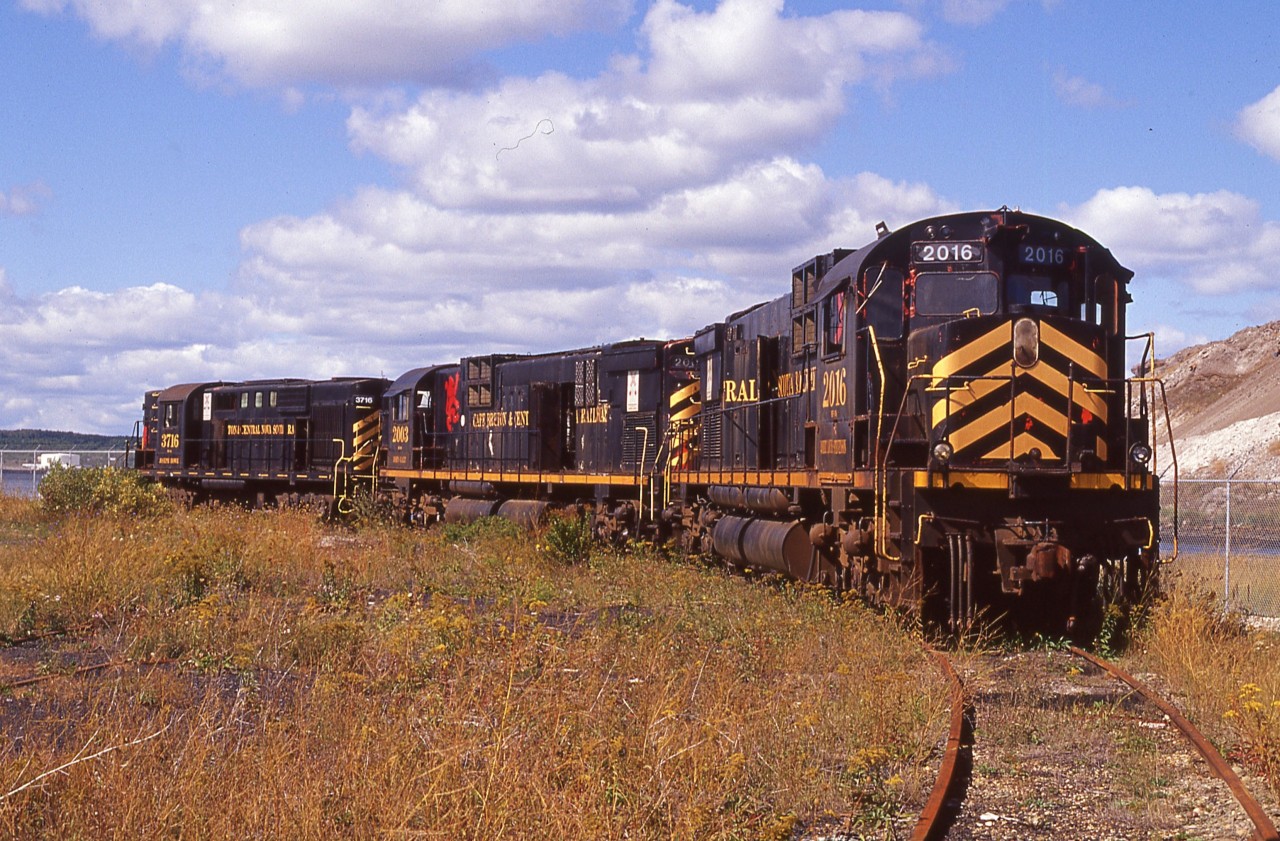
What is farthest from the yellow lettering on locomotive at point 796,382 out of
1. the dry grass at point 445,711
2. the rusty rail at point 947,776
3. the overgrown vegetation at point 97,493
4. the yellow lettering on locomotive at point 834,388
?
the overgrown vegetation at point 97,493

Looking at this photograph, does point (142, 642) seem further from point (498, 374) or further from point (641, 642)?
point (498, 374)

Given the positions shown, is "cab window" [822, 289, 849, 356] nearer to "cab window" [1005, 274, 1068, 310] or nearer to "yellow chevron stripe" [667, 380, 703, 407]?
"cab window" [1005, 274, 1068, 310]

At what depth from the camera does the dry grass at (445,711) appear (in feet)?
19.2

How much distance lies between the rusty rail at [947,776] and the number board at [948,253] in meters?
4.39

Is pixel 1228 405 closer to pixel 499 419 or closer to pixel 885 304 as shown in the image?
pixel 499 419

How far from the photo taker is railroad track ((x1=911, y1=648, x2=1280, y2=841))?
6.57 m

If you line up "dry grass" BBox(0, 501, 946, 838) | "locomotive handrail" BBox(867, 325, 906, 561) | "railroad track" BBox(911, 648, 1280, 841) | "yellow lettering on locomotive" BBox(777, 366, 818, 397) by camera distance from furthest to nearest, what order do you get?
"yellow lettering on locomotive" BBox(777, 366, 818, 397), "locomotive handrail" BBox(867, 325, 906, 561), "railroad track" BBox(911, 648, 1280, 841), "dry grass" BBox(0, 501, 946, 838)

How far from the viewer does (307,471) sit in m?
34.1

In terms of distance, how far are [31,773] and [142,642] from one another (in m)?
5.24

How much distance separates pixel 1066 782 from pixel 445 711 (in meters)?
3.40

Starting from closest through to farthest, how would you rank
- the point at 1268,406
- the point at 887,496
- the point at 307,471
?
the point at 887,496, the point at 307,471, the point at 1268,406

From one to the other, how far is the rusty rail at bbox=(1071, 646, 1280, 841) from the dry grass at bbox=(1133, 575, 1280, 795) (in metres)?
0.21

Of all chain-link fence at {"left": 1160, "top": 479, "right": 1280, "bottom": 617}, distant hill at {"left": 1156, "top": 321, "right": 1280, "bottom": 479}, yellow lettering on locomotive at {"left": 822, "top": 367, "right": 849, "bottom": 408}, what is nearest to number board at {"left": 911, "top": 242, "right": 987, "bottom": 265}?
yellow lettering on locomotive at {"left": 822, "top": 367, "right": 849, "bottom": 408}

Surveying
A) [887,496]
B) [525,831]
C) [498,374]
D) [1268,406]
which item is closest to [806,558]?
[887,496]
